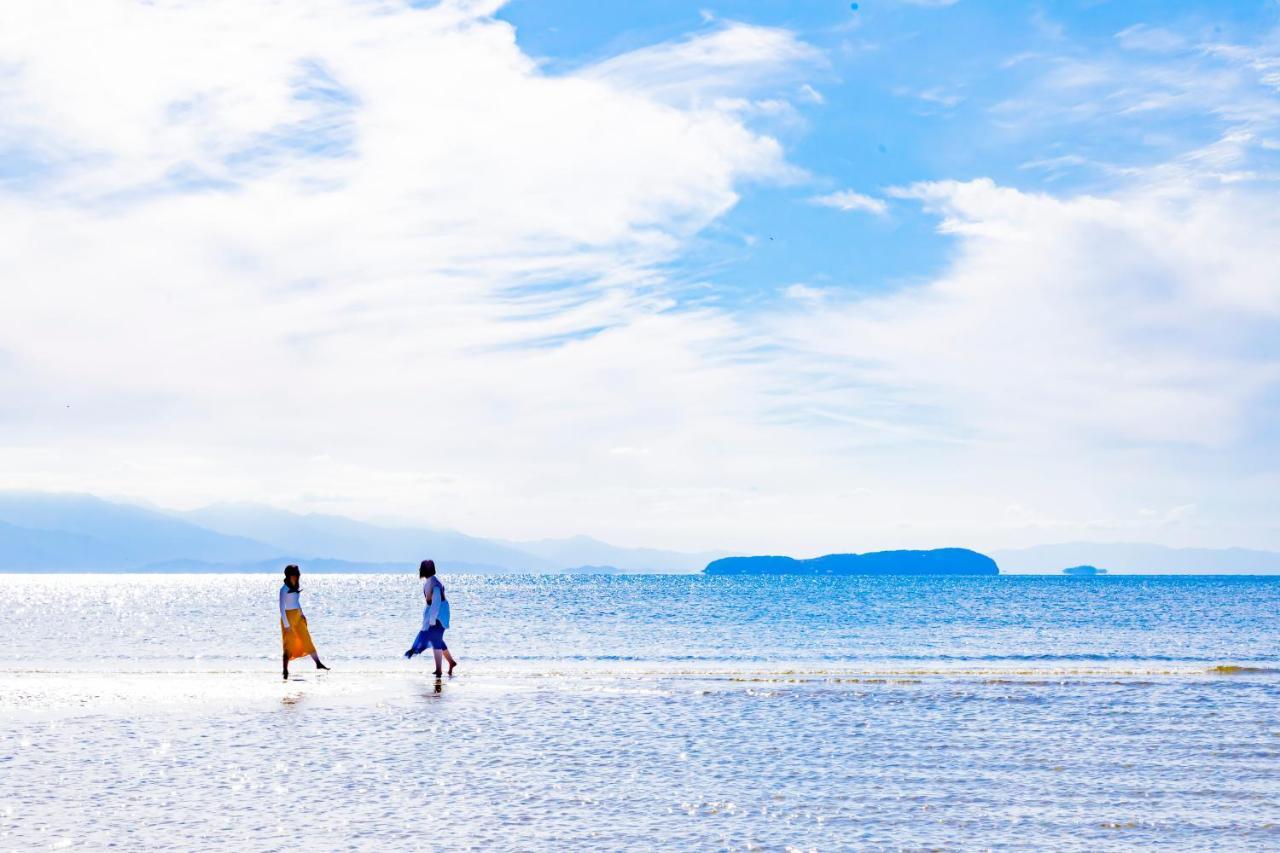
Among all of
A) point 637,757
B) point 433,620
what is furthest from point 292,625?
point 637,757

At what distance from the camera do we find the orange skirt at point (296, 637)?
26.6m

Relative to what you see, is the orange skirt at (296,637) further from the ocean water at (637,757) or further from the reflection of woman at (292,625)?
the ocean water at (637,757)

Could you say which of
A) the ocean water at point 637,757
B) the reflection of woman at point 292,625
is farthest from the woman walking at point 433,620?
the reflection of woman at point 292,625

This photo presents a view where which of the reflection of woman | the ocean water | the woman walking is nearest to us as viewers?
the ocean water

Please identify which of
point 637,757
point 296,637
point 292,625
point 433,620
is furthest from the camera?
point 296,637

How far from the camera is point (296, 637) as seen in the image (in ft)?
88.0

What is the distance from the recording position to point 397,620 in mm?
83125

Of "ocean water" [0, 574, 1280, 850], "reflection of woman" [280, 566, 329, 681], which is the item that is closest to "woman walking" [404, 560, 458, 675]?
"ocean water" [0, 574, 1280, 850]

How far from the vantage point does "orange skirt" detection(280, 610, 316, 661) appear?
Answer: 87.1ft

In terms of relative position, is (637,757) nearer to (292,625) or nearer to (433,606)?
(433,606)

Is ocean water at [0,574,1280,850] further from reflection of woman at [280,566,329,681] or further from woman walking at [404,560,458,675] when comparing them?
woman walking at [404,560,458,675]

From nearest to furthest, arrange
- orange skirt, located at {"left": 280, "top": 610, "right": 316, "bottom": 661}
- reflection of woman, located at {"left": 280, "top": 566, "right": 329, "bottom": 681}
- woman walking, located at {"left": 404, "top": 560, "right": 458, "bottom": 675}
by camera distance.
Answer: reflection of woman, located at {"left": 280, "top": 566, "right": 329, "bottom": 681}
woman walking, located at {"left": 404, "top": 560, "right": 458, "bottom": 675}
orange skirt, located at {"left": 280, "top": 610, "right": 316, "bottom": 661}

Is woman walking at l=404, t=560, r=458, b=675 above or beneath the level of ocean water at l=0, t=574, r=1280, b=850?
above

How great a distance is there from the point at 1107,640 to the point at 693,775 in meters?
48.7
